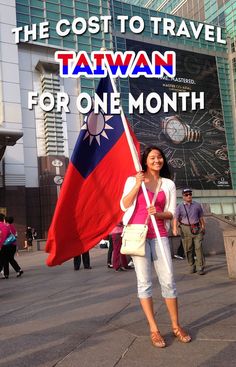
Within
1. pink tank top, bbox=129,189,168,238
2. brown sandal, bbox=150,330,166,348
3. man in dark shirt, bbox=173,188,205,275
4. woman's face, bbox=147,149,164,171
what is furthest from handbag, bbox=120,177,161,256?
man in dark shirt, bbox=173,188,205,275

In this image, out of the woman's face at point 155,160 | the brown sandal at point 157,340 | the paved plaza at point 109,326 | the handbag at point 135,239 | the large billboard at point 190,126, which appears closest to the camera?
the paved plaza at point 109,326

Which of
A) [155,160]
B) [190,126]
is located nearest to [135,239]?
[155,160]

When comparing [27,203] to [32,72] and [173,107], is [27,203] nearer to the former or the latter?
[32,72]

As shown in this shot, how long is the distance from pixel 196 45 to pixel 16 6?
2831cm

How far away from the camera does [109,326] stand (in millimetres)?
4559

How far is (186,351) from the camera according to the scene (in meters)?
3.50

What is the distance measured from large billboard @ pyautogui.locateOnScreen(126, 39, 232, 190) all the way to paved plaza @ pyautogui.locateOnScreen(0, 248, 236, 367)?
42627mm

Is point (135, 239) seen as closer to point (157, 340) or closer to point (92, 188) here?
point (157, 340)

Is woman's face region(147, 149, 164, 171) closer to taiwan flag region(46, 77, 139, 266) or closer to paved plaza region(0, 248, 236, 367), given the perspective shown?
taiwan flag region(46, 77, 139, 266)

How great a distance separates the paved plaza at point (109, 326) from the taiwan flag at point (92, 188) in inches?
33.0

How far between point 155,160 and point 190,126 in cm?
5107

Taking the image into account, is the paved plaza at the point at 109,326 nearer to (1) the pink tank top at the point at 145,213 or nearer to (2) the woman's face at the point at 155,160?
(1) the pink tank top at the point at 145,213

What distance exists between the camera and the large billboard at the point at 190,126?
2018 inches

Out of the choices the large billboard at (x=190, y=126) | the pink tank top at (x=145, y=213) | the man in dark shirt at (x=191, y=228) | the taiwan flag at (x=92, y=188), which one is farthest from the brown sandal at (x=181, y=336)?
the large billboard at (x=190, y=126)
